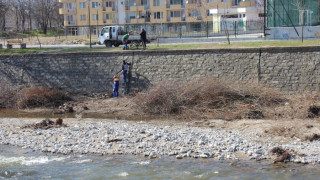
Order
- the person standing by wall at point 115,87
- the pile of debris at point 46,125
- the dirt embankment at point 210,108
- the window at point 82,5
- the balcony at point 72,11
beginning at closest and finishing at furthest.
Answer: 1. the dirt embankment at point 210,108
2. the pile of debris at point 46,125
3. the person standing by wall at point 115,87
4. the window at point 82,5
5. the balcony at point 72,11

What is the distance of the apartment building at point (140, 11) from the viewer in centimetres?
6656

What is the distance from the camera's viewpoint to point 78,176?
13.5 metres

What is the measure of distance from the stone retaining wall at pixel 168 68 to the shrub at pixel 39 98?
2.04 meters

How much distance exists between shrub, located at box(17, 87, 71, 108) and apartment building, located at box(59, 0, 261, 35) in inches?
1506

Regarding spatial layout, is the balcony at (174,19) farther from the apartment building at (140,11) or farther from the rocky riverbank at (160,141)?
the rocky riverbank at (160,141)

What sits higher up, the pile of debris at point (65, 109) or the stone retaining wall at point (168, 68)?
the stone retaining wall at point (168, 68)

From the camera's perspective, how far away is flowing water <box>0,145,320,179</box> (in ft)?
42.9

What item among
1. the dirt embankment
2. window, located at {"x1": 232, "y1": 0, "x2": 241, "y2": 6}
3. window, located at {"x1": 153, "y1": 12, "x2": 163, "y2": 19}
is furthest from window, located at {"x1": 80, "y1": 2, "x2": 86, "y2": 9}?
the dirt embankment

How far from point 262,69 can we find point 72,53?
11.2m

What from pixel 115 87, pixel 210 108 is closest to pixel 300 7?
pixel 115 87

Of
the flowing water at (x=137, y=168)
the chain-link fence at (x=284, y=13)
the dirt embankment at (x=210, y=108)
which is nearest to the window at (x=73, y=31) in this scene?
the chain-link fence at (x=284, y=13)

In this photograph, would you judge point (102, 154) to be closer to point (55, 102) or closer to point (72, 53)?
point (55, 102)

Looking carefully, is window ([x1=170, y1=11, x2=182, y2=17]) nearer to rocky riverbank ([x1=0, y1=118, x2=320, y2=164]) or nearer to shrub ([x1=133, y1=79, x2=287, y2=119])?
shrub ([x1=133, y1=79, x2=287, y2=119])

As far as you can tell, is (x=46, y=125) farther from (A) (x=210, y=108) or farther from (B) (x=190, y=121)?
(A) (x=210, y=108)
